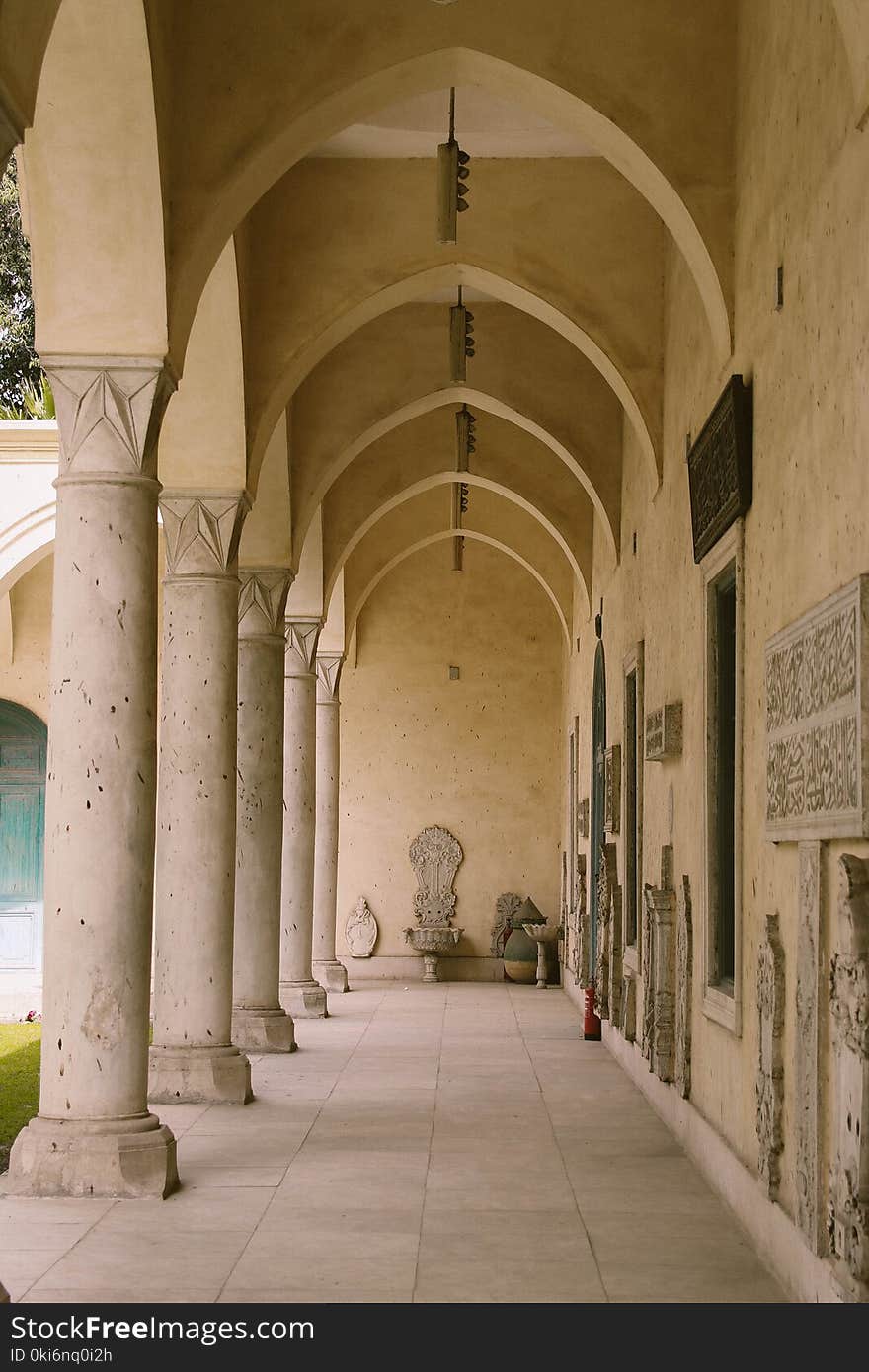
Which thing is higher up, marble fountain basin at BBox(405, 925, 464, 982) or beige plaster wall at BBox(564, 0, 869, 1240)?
beige plaster wall at BBox(564, 0, 869, 1240)

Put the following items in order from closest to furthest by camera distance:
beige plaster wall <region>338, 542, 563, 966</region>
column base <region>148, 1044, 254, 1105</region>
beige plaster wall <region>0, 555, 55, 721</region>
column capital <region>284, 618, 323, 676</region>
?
column base <region>148, 1044, 254, 1105</region>, column capital <region>284, 618, 323, 676</region>, beige plaster wall <region>0, 555, 55, 721</region>, beige plaster wall <region>338, 542, 563, 966</region>

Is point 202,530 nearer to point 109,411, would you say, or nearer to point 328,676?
point 109,411

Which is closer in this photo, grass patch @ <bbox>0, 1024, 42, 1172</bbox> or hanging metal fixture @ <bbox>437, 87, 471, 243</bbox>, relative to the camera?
hanging metal fixture @ <bbox>437, 87, 471, 243</bbox>

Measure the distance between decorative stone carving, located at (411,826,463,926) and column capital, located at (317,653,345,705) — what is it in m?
3.05

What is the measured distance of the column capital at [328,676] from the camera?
Result: 18297 mm

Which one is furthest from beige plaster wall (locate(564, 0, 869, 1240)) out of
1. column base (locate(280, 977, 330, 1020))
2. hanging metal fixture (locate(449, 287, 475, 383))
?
column base (locate(280, 977, 330, 1020))

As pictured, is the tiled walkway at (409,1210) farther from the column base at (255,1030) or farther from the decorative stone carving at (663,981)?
the column base at (255,1030)

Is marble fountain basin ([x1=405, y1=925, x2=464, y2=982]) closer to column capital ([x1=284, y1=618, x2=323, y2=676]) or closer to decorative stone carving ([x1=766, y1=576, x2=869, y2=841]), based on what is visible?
column capital ([x1=284, y1=618, x2=323, y2=676])

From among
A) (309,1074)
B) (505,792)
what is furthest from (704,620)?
(505,792)

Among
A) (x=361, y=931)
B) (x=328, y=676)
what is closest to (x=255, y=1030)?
(x=328, y=676)

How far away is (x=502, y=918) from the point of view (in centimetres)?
2041

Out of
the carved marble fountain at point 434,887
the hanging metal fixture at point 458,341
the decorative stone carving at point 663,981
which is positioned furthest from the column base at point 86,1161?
the carved marble fountain at point 434,887

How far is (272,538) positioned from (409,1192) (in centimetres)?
644

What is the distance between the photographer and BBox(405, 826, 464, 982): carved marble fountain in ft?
65.8
